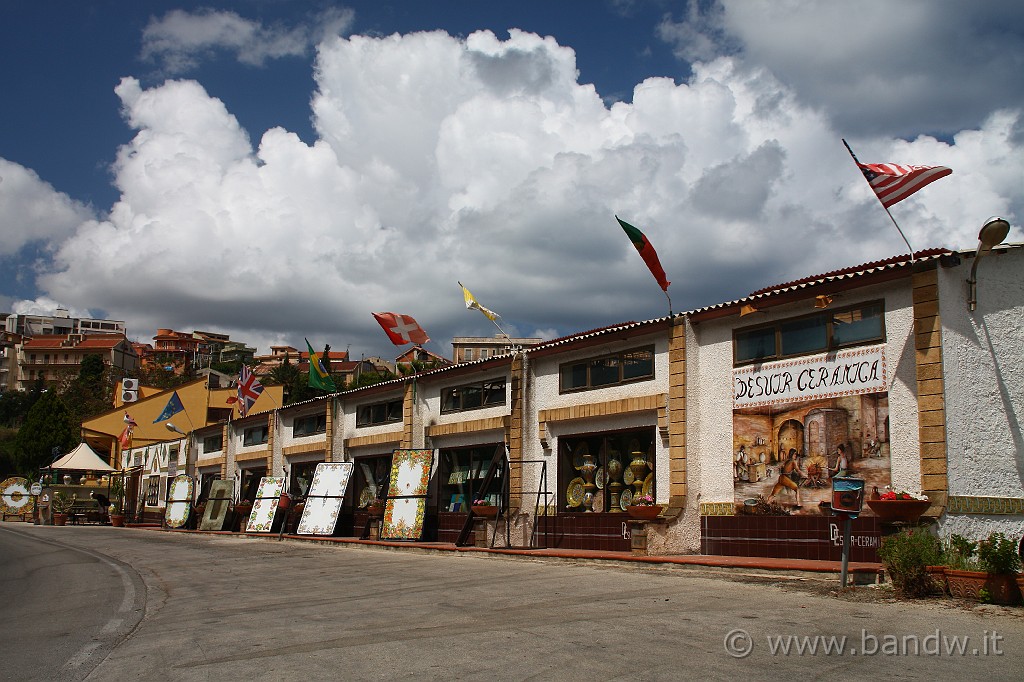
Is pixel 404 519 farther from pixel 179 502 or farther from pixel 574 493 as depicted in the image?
pixel 179 502

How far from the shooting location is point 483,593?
12.5 m

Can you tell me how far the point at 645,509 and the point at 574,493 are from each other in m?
3.78

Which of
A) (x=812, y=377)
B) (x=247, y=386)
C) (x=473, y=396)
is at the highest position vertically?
(x=247, y=386)

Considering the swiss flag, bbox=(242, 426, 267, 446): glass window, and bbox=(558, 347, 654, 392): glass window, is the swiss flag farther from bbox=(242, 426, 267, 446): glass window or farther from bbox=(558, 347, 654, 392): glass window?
bbox=(242, 426, 267, 446): glass window

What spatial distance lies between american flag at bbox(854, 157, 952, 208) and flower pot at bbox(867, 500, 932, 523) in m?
4.54

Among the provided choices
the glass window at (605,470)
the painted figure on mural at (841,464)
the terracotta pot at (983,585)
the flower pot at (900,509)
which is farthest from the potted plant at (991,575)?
the glass window at (605,470)

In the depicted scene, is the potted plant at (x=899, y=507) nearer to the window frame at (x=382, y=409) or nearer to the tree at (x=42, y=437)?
the window frame at (x=382, y=409)

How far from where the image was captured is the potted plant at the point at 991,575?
10320 millimetres

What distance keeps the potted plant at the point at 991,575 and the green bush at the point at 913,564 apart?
0.81 feet

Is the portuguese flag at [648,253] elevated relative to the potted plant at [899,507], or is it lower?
elevated

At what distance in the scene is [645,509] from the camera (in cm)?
1706

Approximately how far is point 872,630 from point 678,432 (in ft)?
28.8

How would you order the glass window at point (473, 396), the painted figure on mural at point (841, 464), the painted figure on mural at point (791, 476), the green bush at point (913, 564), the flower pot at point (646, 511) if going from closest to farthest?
the green bush at point (913, 564), the painted figure on mural at point (841, 464), the painted figure on mural at point (791, 476), the flower pot at point (646, 511), the glass window at point (473, 396)

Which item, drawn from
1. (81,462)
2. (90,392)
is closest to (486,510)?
(81,462)
